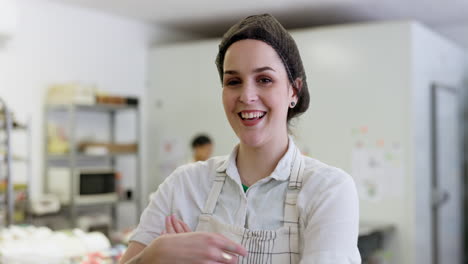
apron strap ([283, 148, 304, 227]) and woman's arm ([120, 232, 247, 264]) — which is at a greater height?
apron strap ([283, 148, 304, 227])

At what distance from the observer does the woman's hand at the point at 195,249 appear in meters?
0.99

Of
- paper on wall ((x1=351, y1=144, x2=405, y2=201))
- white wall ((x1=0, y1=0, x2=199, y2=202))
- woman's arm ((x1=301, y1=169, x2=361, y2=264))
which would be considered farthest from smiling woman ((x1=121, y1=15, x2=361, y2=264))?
white wall ((x1=0, y1=0, x2=199, y2=202))

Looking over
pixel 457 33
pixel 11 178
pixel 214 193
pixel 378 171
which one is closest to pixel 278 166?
pixel 214 193

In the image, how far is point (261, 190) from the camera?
1.18m

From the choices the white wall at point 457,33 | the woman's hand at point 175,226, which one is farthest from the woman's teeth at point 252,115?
the white wall at point 457,33

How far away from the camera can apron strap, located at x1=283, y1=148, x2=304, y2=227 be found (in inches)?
44.2

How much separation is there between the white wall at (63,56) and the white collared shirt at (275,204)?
3.74 metres

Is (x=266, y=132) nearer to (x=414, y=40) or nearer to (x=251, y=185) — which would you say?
(x=251, y=185)

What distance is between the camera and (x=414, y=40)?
15.1 feet

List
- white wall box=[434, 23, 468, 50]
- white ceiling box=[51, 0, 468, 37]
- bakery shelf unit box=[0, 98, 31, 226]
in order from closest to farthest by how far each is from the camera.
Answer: bakery shelf unit box=[0, 98, 31, 226] → white ceiling box=[51, 0, 468, 37] → white wall box=[434, 23, 468, 50]

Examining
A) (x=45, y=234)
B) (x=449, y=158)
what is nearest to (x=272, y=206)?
(x=45, y=234)

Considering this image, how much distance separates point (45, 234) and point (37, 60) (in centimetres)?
242

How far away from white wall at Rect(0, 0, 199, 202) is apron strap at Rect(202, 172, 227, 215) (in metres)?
3.80

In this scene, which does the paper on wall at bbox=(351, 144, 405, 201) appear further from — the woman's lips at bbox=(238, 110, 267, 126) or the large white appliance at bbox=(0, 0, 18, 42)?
the woman's lips at bbox=(238, 110, 267, 126)
